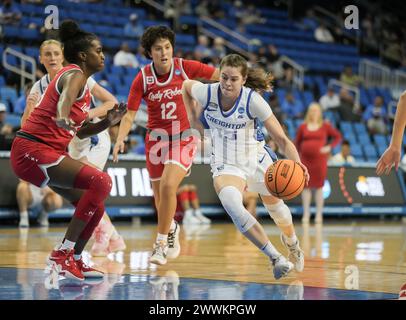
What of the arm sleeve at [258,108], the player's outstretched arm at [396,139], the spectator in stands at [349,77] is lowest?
the player's outstretched arm at [396,139]

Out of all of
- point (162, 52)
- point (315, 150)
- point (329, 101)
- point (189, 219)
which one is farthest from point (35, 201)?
point (329, 101)

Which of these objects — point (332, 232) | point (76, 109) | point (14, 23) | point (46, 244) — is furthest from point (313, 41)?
point (76, 109)

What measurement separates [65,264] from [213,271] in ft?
4.86

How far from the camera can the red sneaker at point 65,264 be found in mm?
6816

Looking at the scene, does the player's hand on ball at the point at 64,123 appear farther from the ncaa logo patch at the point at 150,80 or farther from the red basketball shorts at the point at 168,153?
the ncaa logo patch at the point at 150,80

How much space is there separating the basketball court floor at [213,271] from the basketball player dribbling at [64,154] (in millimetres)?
395

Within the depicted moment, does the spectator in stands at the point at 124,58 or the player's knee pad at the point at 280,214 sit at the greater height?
the spectator in stands at the point at 124,58

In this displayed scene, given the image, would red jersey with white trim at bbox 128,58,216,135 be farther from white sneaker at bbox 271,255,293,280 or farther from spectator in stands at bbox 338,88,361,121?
spectator in stands at bbox 338,88,361,121

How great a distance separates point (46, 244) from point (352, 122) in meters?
13.7

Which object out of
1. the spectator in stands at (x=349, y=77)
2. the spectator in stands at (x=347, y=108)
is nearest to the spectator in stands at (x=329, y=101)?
the spectator in stands at (x=347, y=108)

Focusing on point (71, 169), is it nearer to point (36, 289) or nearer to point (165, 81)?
point (36, 289)

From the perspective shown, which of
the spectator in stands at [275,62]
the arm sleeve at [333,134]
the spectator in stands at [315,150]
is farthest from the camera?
the spectator in stands at [275,62]

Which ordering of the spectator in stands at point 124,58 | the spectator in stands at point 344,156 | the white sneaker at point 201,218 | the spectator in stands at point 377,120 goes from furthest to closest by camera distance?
the spectator in stands at point 377,120 → the spectator in stands at point 124,58 → the spectator in stands at point 344,156 → the white sneaker at point 201,218

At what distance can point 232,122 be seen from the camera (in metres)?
7.54
